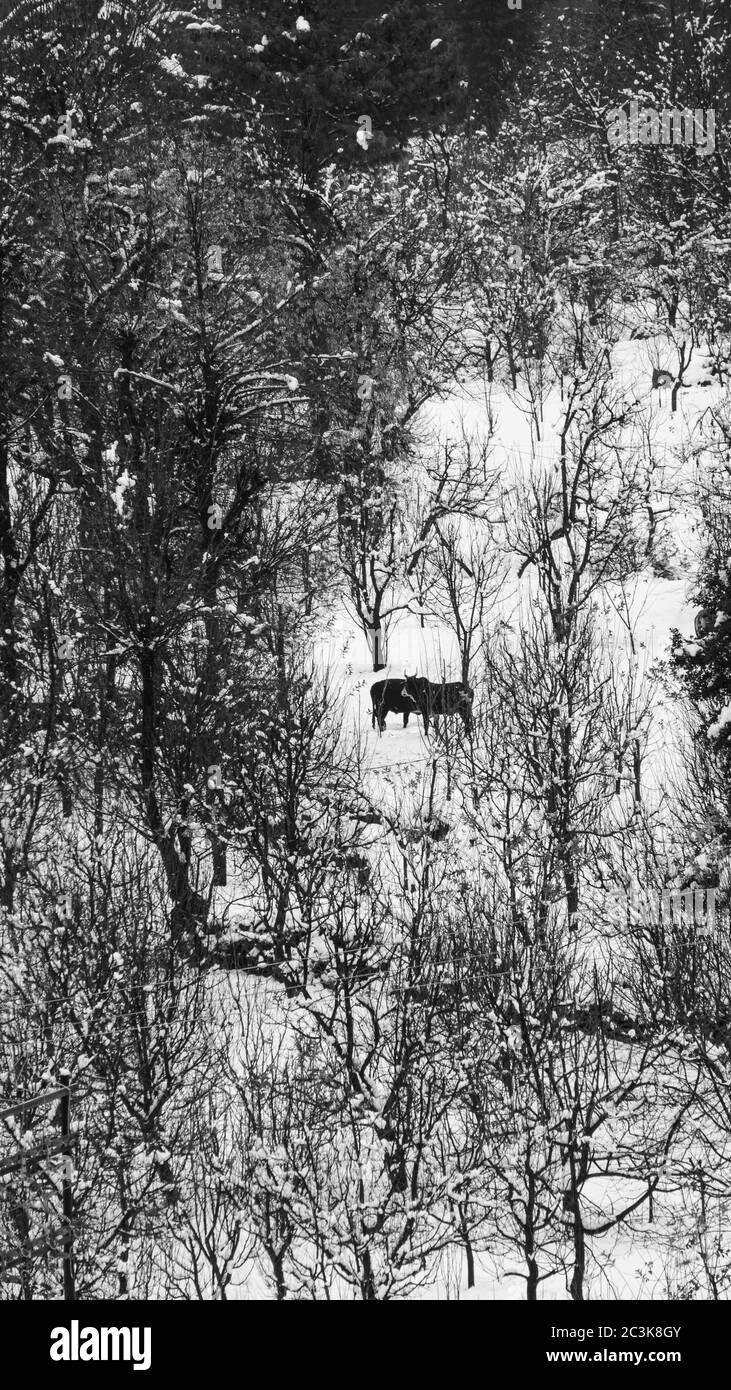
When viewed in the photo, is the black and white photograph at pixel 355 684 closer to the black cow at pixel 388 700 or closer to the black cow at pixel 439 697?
the black cow at pixel 388 700

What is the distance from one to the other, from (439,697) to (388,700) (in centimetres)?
108

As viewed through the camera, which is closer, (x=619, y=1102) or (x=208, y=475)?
(x=619, y=1102)

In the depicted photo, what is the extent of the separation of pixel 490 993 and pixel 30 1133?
21.0 ft

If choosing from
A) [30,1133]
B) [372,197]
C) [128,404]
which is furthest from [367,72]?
[30,1133]

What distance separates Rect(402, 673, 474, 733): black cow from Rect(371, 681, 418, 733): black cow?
177 mm

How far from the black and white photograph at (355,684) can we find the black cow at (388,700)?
0.32 ft

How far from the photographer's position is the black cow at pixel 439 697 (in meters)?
27.3

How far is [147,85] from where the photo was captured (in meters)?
36.3

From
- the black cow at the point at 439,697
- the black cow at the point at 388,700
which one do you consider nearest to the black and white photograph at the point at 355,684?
the black cow at the point at 388,700

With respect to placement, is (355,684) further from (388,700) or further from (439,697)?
(439,697)

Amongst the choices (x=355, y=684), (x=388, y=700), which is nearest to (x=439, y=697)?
(x=388, y=700)

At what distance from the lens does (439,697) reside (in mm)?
27672

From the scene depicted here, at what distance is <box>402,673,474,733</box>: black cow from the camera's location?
2733 centimetres

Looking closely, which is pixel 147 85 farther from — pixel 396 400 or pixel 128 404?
pixel 128 404
